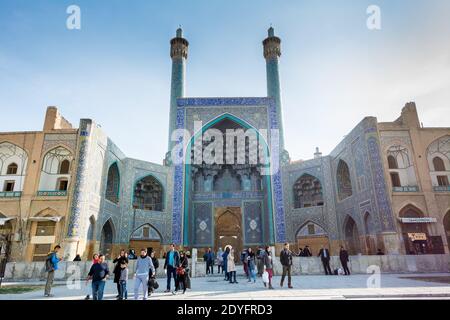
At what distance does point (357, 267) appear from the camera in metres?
10.5

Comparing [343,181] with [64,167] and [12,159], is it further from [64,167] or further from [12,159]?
[12,159]

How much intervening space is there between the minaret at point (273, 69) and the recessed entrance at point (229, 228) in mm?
4992

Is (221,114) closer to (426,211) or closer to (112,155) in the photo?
(112,155)

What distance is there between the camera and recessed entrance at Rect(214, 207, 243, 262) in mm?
18984

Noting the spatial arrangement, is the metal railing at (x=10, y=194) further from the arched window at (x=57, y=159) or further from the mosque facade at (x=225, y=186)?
the arched window at (x=57, y=159)

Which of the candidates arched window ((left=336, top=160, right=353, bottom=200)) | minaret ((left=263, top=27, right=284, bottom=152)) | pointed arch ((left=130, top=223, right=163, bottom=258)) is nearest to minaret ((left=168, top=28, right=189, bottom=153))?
pointed arch ((left=130, top=223, right=163, bottom=258))

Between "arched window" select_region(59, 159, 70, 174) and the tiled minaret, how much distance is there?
5.68 m

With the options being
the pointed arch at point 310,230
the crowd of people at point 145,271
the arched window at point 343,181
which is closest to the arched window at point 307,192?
the pointed arch at point 310,230

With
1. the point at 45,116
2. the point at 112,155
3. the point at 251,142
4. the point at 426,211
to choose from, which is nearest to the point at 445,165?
the point at 426,211

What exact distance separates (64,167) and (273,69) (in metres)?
14.2

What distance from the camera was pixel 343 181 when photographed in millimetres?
17156

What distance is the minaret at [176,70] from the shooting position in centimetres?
1958

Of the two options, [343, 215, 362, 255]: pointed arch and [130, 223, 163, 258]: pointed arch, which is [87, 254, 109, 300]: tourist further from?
[343, 215, 362, 255]: pointed arch

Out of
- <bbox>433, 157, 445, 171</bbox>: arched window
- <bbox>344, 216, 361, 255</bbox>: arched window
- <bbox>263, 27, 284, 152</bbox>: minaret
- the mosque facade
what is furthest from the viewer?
<bbox>263, 27, 284, 152</bbox>: minaret
